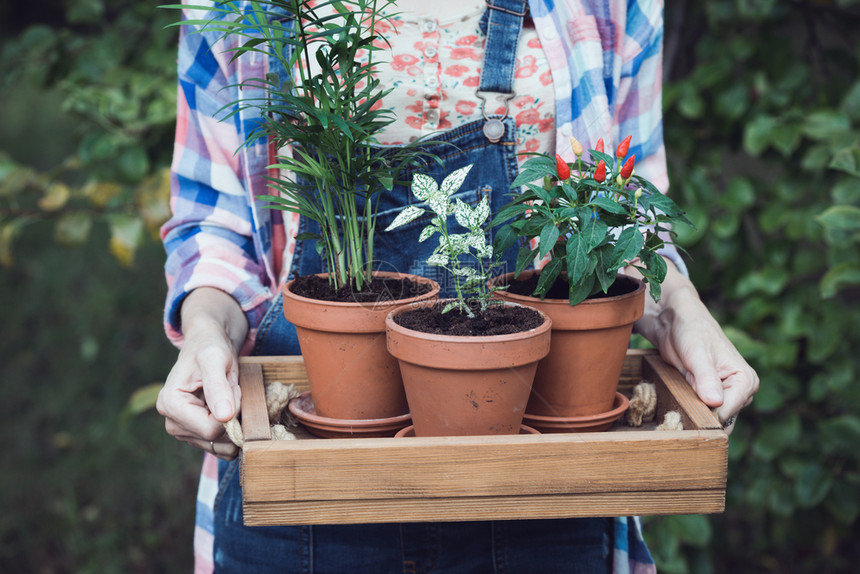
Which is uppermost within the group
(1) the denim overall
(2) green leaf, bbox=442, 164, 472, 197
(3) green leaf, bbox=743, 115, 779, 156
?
(3) green leaf, bbox=743, 115, 779, 156

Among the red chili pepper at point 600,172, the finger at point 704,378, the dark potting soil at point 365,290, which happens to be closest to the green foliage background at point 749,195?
the finger at point 704,378

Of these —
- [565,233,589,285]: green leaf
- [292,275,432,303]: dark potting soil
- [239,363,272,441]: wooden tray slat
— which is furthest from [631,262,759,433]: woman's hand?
[239,363,272,441]: wooden tray slat

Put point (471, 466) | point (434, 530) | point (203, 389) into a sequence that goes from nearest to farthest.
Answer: point (471, 466) → point (203, 389) → point (434, 530)

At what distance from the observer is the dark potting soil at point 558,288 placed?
833 millimetres

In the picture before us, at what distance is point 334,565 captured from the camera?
0.97 m

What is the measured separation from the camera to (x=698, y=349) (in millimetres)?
869

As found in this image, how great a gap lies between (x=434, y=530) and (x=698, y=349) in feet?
1.31

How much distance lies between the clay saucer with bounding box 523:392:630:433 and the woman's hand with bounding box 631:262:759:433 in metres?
0.10

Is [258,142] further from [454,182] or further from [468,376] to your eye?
[468,376]

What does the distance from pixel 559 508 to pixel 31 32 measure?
5.59 ft

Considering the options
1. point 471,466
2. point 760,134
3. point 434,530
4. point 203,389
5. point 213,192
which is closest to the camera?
point 471,466

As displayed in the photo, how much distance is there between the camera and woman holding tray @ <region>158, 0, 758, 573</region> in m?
0.97

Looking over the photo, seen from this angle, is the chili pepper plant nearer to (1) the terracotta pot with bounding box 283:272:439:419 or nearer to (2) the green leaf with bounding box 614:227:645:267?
(2) the green leaf with bounding box 614:227:645:267

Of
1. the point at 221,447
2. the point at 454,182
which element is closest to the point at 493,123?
the point at 454,182
